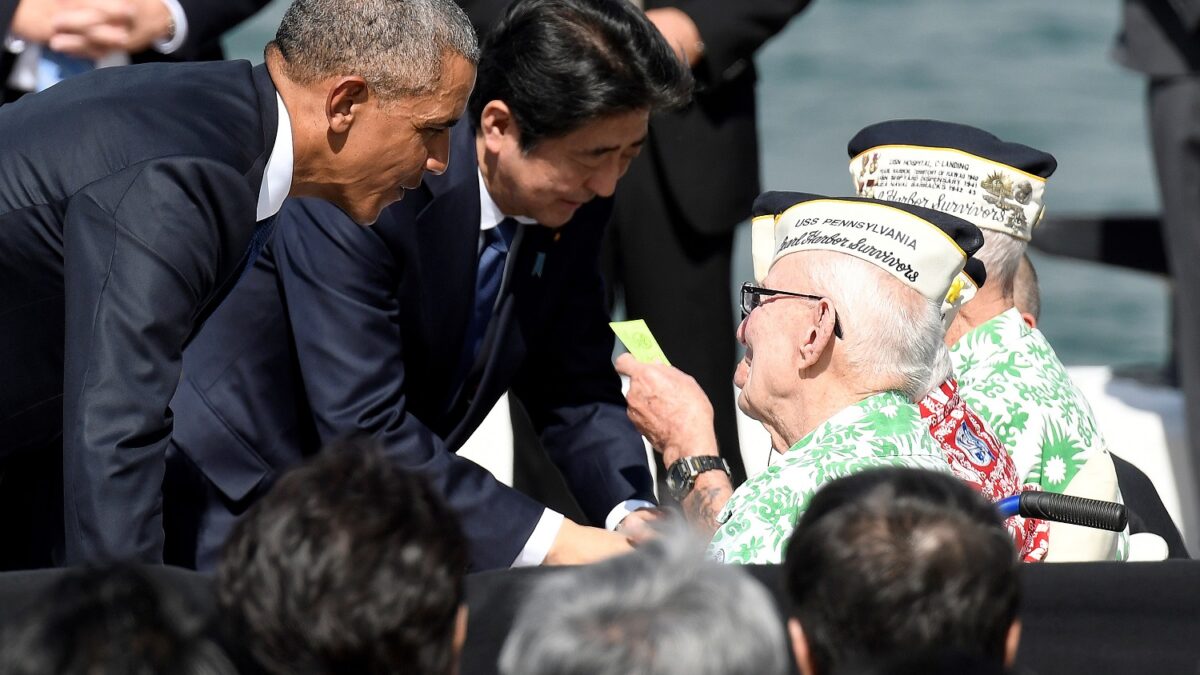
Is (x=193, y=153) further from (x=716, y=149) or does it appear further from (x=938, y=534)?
(x=716, y=149)

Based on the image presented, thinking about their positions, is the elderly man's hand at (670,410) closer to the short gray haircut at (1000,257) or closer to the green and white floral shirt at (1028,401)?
the green and white floral shirt at (1028,401)

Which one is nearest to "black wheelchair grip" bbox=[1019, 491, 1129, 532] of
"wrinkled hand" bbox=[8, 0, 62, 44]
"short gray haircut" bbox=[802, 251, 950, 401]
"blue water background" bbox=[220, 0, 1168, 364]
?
"short gray haircut" bbox=[802, 251, 950, 401]

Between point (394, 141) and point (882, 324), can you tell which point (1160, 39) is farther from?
point (394, 141)

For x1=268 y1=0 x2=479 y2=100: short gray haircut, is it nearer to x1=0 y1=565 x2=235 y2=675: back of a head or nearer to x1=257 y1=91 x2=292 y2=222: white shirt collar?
x1=257 y1=91 x2=292 y2=222: white shirt collar

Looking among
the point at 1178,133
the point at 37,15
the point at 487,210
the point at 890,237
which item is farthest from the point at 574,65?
the point at 1178,133

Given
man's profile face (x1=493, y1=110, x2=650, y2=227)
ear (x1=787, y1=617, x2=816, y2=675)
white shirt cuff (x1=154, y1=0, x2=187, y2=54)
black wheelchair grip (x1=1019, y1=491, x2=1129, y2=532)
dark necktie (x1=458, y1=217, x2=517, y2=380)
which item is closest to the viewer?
ear (x1=787, y1=617, x2=816, y2=675)

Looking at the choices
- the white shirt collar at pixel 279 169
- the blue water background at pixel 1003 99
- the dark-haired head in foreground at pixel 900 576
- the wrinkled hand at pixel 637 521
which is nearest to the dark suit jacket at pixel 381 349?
the wrinkled hand at pixel 637 521

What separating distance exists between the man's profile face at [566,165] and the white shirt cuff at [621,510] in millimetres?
601

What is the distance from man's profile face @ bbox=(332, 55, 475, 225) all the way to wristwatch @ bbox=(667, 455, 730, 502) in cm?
69

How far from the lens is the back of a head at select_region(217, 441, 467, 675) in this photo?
155 centimetres

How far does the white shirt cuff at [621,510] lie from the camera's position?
3.26 metres

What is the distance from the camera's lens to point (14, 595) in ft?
6.51

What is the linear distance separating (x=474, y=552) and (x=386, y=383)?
1.14 feet

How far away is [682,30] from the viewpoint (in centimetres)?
389
